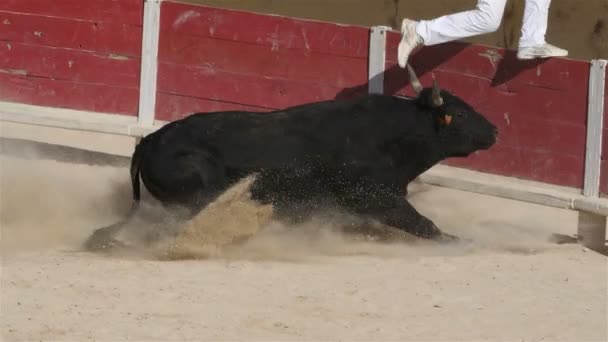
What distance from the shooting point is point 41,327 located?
489 centimetres

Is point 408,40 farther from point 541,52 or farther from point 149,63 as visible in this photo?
point 149,63

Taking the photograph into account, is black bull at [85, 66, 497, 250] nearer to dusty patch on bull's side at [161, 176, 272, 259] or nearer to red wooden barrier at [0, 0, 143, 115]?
dusty patch on bull's side at [161, 176, 272, 259]

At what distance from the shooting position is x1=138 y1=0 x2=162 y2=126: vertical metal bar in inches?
319

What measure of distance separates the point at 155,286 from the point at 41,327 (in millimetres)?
706

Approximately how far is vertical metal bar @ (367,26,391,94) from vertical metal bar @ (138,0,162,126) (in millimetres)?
1299

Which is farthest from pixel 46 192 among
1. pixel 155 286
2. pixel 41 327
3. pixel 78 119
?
pixel 41 327

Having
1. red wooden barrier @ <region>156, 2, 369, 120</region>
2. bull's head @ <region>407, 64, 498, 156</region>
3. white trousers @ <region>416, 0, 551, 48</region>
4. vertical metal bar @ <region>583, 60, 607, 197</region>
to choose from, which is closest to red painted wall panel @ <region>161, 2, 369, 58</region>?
red wooden barrier @ <region>156, 2, 369, 120</region>

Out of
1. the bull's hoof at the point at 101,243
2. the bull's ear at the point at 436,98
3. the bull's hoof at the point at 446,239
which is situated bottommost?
the bull's hoof at the point at 101,243

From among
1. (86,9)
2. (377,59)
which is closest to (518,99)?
(377,59)

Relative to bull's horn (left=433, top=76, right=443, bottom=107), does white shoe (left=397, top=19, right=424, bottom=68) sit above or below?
above

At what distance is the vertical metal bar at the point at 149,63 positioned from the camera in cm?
811

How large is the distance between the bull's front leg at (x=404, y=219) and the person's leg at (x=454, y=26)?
95 centimetres

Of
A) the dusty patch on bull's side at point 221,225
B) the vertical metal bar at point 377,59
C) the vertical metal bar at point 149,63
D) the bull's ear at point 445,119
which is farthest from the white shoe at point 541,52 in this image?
the vertical metal bar at point 149,63

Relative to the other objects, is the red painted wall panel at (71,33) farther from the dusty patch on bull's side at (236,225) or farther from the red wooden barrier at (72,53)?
the dusty patch on bull's side at (236,225)
